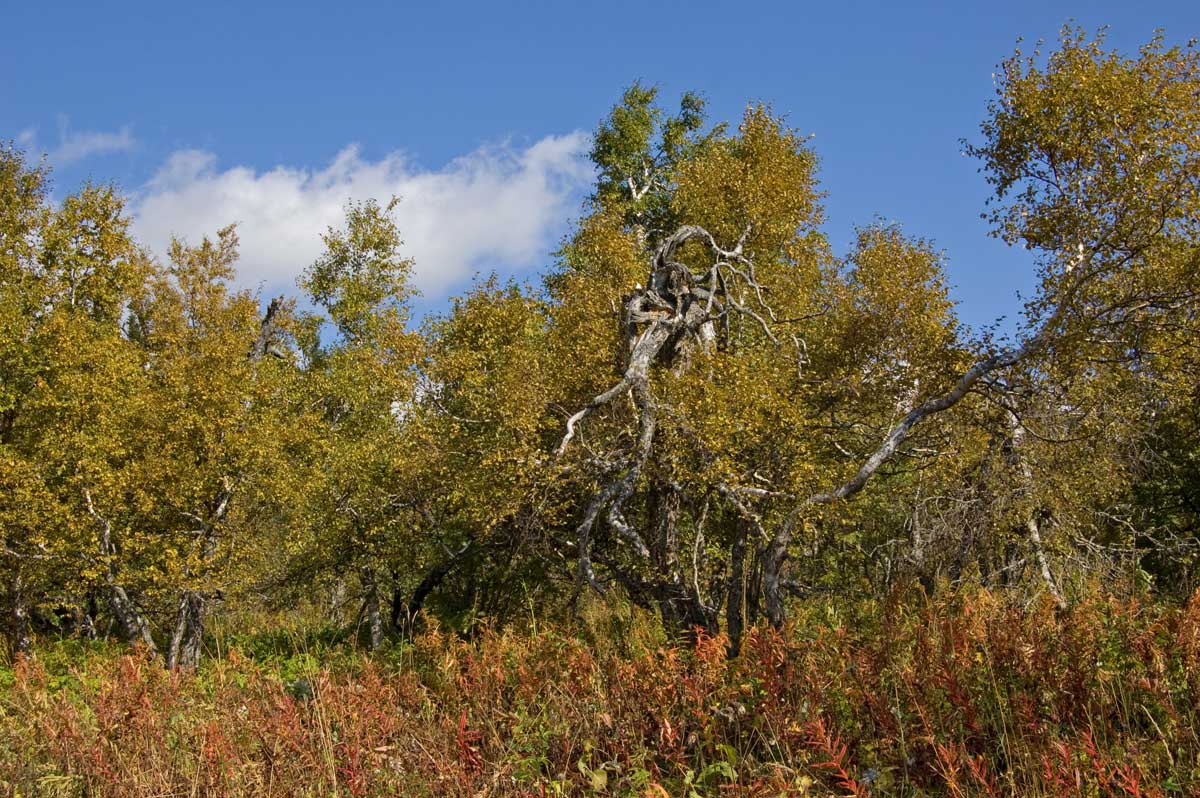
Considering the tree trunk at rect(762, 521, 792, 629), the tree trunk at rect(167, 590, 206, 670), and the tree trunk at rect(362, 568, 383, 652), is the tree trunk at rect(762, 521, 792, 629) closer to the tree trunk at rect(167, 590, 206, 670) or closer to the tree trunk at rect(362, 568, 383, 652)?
the tree trunk at rect(362, 568, 383, 652)

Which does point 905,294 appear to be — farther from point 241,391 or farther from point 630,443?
point 241,391

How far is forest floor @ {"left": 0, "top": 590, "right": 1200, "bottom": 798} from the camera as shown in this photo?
4.62 metres

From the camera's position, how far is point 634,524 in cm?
1381

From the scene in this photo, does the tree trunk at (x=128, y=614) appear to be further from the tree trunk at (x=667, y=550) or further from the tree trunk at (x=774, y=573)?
the tree trunk at (x=774, y=573)

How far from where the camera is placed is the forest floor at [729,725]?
4625 mm

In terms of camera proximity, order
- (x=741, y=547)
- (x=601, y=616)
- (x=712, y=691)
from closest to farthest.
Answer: (x=712, y=691)
(x=741, y=547)
(x=601, y=616)

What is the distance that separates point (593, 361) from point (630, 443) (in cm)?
206

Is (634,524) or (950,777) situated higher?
(634,524)

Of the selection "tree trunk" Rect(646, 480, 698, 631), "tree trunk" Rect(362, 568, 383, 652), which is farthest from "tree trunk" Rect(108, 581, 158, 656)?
"tree trunk" Rect(646, 480, 698, 631)

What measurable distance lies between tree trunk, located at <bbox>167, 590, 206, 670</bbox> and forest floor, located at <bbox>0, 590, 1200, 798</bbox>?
10533mm

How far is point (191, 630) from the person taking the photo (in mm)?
18453

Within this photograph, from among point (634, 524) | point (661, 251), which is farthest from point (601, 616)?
point (661, 251)

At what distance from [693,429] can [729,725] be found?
5.40 metres

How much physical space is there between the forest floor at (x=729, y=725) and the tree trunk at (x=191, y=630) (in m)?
10.5
